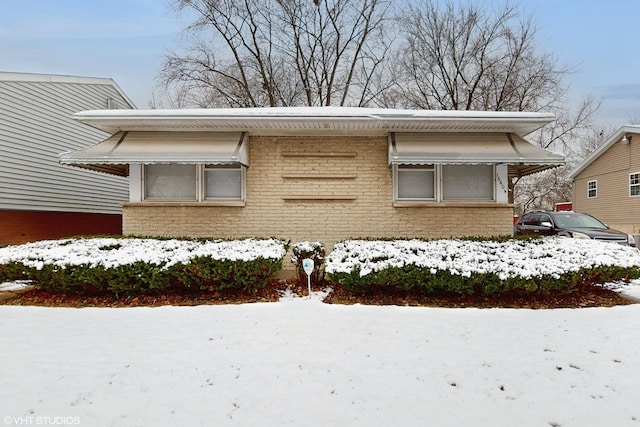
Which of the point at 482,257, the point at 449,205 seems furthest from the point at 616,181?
the point at 482,257

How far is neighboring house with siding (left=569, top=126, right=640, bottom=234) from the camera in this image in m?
18.8

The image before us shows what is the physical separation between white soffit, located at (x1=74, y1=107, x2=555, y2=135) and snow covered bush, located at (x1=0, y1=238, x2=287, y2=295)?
300cm

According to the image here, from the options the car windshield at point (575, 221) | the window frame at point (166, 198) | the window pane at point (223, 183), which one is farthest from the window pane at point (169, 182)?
the car windshield at point (575, 221)

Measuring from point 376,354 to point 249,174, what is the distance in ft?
18.8

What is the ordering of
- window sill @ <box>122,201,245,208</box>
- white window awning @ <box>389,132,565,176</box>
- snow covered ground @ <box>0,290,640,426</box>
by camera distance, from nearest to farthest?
snow covered ground @ <box>0,290,640,426</box> < white window awning @ <box>389,132,565,176</box> < window sill @ <box>122,201,245,208</box>

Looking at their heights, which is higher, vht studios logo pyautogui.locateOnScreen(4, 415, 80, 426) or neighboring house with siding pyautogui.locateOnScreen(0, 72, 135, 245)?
neighboring house with siding pyautogui.locateOnScreen(0, 72, 135, 245)

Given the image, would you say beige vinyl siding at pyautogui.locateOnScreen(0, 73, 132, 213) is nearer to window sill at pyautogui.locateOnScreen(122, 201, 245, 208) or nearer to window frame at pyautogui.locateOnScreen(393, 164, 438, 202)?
window sill at pyautogui.locateOnScreen(122, 201, 245, 208)

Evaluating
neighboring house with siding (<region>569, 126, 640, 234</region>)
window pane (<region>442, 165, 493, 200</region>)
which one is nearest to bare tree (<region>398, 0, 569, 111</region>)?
neighboring house with siding (<region>569, 126, 640, 234</region>)

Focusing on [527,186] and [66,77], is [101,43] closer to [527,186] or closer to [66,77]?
[66,77]

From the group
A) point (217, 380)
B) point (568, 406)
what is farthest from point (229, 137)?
point (568, 406)

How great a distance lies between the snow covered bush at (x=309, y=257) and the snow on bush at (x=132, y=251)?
1.03ft

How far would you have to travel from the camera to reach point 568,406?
130 inches

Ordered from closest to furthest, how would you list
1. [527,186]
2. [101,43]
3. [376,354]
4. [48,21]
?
[376,354] < [48,21] < [101,43] < [527,186]

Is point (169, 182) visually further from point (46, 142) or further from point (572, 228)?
point (572, 228)
